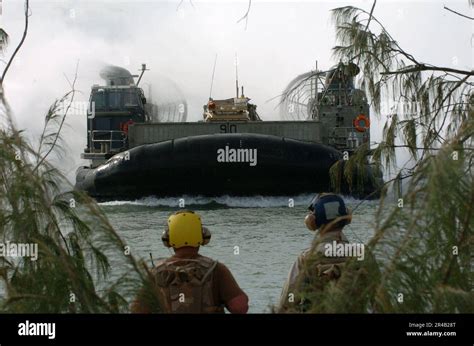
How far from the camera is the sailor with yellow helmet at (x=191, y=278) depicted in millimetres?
3162

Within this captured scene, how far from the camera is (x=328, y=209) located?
11.4 ft

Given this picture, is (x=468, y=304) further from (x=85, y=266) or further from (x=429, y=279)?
(x=85, y=266)

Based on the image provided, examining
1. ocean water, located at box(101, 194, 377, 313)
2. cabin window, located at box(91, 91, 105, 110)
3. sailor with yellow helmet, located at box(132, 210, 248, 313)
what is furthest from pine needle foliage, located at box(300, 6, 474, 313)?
cabin window, located at box(91, 91, 105, 110)

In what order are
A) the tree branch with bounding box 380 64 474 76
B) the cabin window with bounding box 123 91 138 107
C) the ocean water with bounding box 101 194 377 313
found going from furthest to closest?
the cabin window with bounding box 123 91 138 107 < the ocean water with bounding box 101 194 377 313 < the tree branch with bounding box 380 64 474 76

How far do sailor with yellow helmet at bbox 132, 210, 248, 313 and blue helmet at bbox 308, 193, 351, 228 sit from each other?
467 mm

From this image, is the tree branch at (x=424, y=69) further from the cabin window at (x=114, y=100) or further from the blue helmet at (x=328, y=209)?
the cabin window at (x=114, y=100)

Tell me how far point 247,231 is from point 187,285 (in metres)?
12.4

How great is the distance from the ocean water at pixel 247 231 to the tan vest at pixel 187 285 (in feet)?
9.69

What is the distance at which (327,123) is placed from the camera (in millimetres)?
26703

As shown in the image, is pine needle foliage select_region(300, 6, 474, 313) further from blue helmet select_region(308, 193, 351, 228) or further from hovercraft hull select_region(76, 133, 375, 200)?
hovercraft hull select_region(76, 133, 375, 200)

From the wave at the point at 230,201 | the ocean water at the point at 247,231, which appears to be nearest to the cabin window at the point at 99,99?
the ocean water at the point at 247,231

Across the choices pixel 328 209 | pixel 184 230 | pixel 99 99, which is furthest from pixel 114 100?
pixel 184 230

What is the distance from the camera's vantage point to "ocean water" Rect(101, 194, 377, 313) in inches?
404

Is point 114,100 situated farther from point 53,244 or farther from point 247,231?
point 53,244
